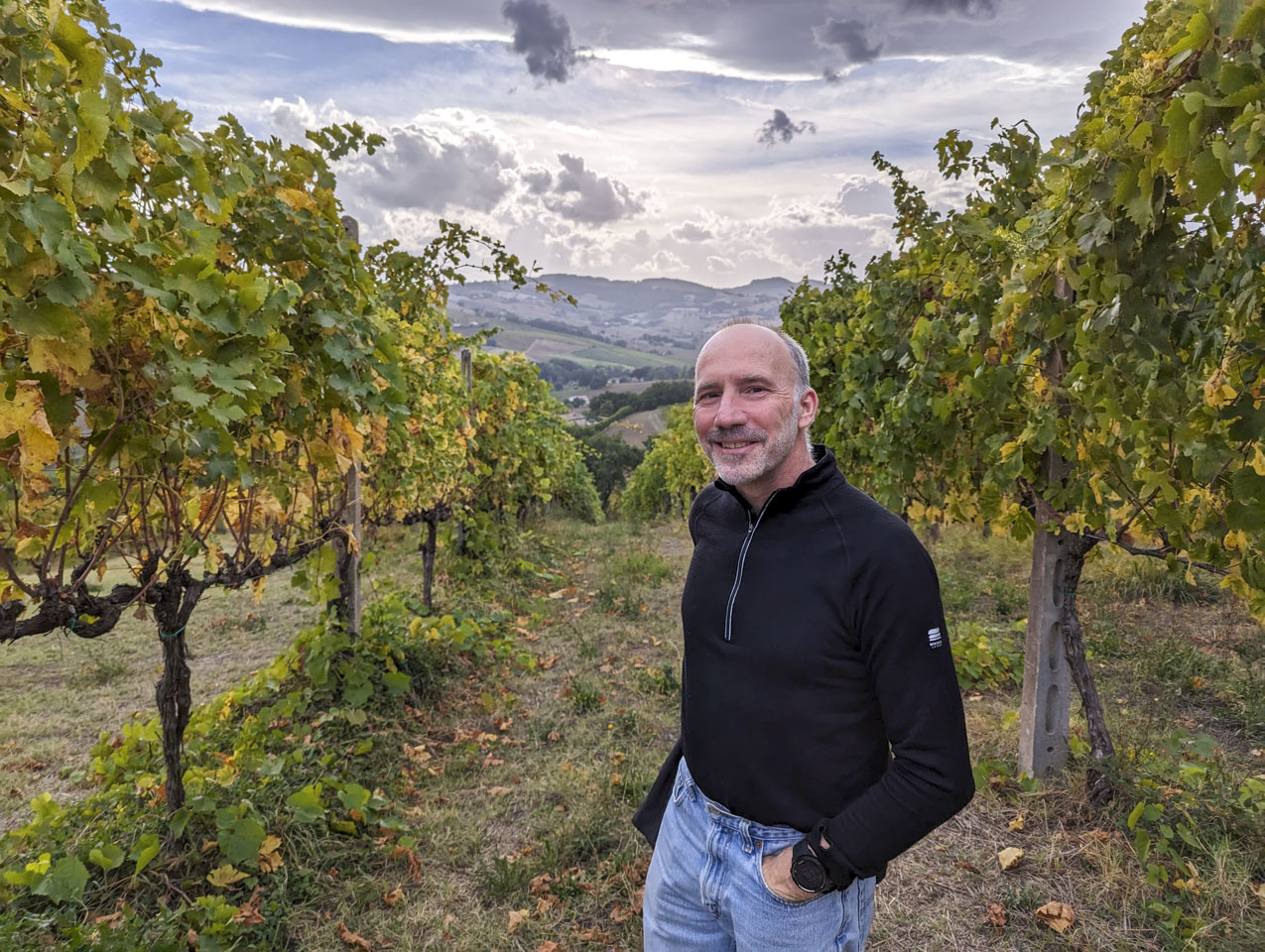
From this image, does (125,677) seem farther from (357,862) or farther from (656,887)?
(656,887)

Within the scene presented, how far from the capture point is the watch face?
1485 mm

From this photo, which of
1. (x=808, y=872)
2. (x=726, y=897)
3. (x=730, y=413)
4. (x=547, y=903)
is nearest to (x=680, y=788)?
(x=726, y=897)

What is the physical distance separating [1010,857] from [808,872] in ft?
8.17

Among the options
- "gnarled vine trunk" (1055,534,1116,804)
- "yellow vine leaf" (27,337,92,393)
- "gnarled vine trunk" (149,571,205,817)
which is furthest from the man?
"gnarled vine trunk" (1055,534,1116,804)

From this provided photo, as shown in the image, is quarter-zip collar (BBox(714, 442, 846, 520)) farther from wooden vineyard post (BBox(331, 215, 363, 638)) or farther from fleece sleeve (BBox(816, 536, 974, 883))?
wooden vineyard post (BBox(331, 215, 363, 638))

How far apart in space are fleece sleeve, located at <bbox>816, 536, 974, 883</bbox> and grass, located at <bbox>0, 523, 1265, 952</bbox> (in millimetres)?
2000

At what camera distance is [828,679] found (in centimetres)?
154

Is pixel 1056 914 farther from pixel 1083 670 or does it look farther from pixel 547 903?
pixel 547 903

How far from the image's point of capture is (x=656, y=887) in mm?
1834

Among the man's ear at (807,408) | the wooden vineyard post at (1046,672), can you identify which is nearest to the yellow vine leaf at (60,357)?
the man's ear at (807,408)

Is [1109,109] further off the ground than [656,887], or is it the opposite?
[1109,109]

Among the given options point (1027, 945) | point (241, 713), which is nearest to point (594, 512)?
point (241, 713)

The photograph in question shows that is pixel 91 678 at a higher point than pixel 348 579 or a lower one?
lower

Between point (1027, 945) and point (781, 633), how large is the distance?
7.84ft
